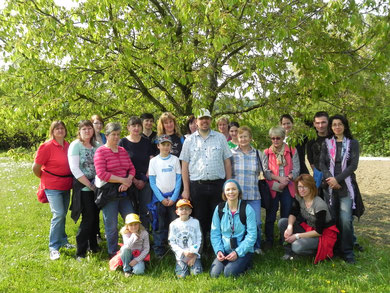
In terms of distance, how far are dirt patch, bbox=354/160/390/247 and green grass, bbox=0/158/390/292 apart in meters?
0.89

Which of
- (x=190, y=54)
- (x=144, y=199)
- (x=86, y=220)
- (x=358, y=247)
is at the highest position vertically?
(x=190, y=54)

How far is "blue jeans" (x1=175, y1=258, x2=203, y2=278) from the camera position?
4507 millimetres

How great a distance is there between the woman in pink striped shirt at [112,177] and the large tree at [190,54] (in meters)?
1.33

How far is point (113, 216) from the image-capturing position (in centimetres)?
500

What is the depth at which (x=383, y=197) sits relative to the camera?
9.87 m

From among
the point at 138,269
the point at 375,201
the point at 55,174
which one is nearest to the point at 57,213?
the point at 55,174

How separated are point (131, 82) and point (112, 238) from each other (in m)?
3.11

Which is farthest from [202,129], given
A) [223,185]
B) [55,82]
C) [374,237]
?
[374,237]

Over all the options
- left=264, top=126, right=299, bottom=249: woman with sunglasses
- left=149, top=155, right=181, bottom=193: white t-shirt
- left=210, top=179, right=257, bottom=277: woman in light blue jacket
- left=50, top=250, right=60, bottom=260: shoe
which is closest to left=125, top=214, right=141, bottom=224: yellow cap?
left=149, top=155, right=181, bottom=193: white t-shirt

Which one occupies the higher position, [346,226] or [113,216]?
[113,216]

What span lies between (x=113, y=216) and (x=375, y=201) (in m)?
7.66

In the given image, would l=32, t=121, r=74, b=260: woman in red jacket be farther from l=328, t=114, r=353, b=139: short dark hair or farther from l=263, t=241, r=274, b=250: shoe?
l=328, t=114, r=353, b=139: short dark hair

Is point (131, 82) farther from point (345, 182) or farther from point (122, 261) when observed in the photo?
point (345, 182)

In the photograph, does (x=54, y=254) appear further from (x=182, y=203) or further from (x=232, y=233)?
(x=232, y=233)
